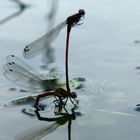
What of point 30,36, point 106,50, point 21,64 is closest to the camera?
point 21,64

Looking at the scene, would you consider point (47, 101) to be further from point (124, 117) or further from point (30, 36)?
point (30, 36)

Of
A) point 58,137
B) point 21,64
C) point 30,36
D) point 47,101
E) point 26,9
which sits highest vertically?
point 26,9

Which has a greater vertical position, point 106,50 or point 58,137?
point 106,50

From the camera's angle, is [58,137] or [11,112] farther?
[11,112]

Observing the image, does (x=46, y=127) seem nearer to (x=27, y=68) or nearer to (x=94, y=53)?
(x=27, y=68)

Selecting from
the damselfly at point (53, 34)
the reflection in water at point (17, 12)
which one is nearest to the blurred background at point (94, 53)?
the reflection in water at point (17, 12)

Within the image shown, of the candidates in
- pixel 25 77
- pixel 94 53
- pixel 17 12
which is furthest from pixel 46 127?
pixel 17 12

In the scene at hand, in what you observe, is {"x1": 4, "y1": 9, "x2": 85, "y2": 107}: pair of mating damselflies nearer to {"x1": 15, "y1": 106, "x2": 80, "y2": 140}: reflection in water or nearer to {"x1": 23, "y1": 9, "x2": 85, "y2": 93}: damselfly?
{"x1": 23, "y1": 9, "x2": 85, "y2": 93}: damselfly

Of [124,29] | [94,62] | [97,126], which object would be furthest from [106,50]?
[97,126]

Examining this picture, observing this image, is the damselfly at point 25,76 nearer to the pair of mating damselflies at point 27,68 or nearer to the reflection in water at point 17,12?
the pair of mating damselflies at point 27,68
